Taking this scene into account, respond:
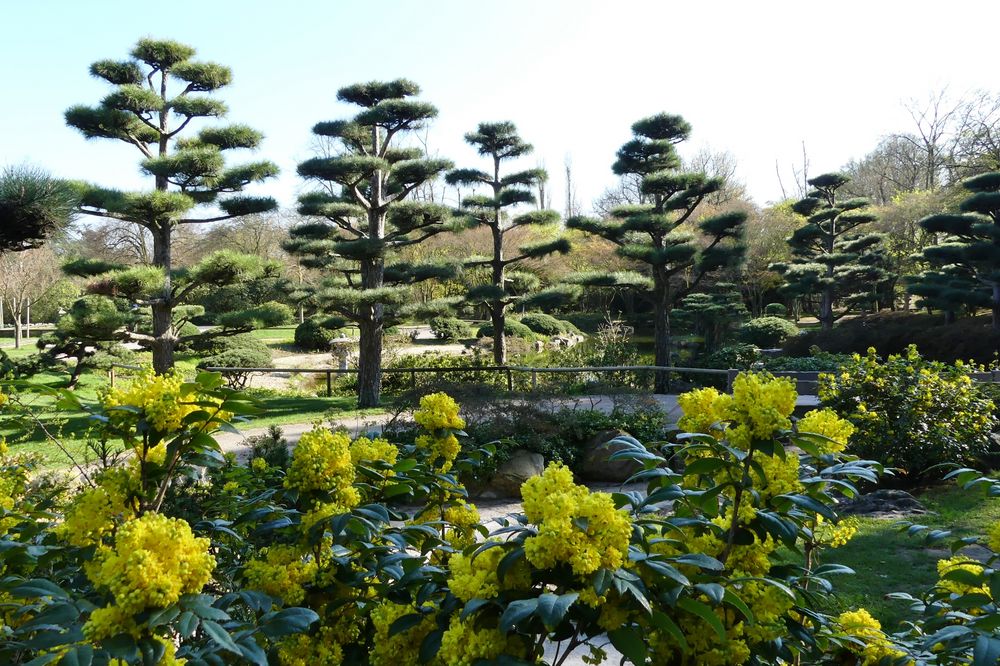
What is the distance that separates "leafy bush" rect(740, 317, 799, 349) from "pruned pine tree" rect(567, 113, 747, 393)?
15.3 ft

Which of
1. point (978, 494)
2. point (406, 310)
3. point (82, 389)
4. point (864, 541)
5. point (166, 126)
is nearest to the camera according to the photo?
point (864, 541)

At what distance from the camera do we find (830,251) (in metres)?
18.9

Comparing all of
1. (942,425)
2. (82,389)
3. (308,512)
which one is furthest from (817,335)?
(308,512)

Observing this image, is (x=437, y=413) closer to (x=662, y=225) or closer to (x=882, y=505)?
(x=882, y=505)

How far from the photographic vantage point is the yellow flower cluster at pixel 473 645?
1069mm

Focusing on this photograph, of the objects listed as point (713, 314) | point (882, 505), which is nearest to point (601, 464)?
point (882, 505)

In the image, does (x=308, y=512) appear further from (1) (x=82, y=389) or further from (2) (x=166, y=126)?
(1) (x=82, y=389)

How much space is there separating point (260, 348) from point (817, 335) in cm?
1330

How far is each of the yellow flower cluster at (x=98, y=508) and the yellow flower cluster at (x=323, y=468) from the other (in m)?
0.31

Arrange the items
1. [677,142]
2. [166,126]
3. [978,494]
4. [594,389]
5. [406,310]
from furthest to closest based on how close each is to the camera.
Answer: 1. [677,142]
2. [406,310]
3. [166,126]
4. [594,389]
5. [978,494]

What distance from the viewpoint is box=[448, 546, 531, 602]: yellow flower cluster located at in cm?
113

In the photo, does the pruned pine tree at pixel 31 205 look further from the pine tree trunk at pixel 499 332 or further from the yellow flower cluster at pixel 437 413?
the pine tree trunk at pixel 499 332

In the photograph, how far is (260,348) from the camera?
658 inches

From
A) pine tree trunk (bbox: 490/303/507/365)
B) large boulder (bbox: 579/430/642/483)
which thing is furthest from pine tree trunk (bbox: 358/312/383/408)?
large boulder (bbox: 579/430/642/483)
